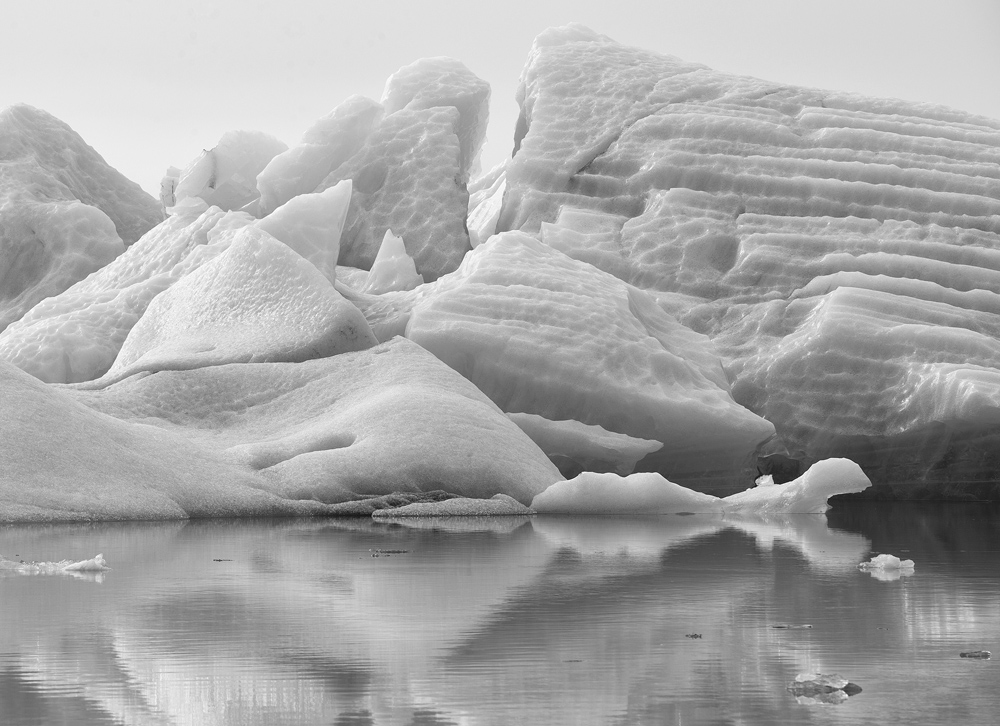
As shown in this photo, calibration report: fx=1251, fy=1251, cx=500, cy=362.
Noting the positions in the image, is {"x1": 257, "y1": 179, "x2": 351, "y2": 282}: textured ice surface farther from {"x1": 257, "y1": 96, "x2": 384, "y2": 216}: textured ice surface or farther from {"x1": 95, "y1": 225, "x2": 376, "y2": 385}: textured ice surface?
{"x1": 257, "y1": 96, "x2": 384, "y2": 216}: textured ice surface

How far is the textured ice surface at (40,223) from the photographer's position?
11992 millimetres

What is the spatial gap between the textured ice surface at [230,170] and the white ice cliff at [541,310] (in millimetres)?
28

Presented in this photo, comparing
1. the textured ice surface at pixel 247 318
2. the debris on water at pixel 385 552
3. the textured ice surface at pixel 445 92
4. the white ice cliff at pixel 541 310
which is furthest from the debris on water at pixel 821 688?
the textured ice surface at pixel 445 92

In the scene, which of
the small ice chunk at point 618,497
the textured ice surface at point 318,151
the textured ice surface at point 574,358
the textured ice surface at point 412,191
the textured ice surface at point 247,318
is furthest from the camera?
the textured ice surface at point 318,151

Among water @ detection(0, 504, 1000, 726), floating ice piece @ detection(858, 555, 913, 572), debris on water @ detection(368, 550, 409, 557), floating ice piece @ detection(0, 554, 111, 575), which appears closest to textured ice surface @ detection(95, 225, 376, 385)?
water @ detection(0, 504, 1000, 726)

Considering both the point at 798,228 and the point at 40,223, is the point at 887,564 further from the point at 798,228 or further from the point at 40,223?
the point at 40,223

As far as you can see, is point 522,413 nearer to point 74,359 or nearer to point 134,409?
point 134,409

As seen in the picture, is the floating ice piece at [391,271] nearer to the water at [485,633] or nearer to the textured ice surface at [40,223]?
the textured ice surface at [40,223]

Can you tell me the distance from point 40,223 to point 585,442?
6.58 m

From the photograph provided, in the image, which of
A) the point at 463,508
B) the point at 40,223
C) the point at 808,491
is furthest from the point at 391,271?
the point at 808,491

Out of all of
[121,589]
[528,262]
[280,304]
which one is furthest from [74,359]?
[121,589]

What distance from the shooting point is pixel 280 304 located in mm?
8445

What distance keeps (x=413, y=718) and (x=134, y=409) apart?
5.70m

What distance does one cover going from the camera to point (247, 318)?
8.42m
